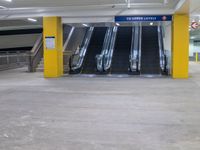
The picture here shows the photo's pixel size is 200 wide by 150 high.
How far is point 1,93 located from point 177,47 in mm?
7347

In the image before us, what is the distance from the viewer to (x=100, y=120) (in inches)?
197

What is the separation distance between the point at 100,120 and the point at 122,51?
37.1 ft

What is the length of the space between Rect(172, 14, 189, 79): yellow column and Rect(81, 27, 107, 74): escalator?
4.16 m

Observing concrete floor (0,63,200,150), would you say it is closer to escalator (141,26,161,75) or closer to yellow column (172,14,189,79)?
yellow column (172,14,189,79)

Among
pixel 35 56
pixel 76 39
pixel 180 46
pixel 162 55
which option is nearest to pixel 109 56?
pixel 162 55

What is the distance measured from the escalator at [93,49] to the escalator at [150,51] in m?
2.54

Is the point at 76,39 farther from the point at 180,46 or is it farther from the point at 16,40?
the point at 180,46

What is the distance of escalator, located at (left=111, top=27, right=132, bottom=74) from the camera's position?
1421 cm

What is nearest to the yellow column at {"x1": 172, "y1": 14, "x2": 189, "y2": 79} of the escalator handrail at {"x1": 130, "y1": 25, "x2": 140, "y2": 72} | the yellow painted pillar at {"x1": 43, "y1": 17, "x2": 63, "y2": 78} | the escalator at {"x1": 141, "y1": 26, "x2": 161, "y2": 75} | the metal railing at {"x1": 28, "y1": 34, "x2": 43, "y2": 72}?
the escalator at {"x1": 141, "y1": 26, "x2": 161, "y2": 75}

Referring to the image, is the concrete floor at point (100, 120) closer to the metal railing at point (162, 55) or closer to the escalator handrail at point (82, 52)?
the metal railing at point (162, 55)

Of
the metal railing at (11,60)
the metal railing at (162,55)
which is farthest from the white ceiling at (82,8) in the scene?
the metal railing at (11,60)

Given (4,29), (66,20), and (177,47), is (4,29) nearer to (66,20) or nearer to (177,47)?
(66,20)

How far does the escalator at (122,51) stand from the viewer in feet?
46.6

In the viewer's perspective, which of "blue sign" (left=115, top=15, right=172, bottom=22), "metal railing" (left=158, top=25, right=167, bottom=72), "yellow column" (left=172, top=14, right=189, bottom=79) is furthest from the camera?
"metal railing" (left=158, top=25, right=167, bottom=72)
